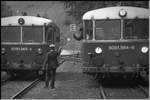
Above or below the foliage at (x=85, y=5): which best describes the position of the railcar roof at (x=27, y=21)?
below

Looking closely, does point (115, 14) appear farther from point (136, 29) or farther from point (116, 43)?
point (116, 43)

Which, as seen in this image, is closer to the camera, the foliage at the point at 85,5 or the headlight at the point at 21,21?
the headlight at the point at 21,21

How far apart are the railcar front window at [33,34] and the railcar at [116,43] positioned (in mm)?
2975

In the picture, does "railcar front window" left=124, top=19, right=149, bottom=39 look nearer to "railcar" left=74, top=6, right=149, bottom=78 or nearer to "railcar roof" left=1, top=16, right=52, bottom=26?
"railcar" left=74, top=6, right=149, bottom=78

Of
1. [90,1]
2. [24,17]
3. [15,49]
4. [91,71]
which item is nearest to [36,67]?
[15,49]

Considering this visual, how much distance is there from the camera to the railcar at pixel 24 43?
672 inches

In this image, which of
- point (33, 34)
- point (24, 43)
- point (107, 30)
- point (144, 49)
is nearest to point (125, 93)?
point (144, 49)

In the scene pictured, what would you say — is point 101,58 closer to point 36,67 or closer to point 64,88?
point 64,88

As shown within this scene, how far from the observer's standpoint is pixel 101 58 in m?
14.3

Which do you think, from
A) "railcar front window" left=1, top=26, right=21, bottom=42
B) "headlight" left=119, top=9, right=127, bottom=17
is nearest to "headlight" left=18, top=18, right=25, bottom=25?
"railcar front window" left=1, top=26, right=21, bottom=42

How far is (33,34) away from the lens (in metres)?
17.2

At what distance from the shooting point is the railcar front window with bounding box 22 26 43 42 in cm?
1717

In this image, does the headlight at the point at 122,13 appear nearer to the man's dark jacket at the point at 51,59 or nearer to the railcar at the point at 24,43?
the man's dark jacket at the point at 51,59

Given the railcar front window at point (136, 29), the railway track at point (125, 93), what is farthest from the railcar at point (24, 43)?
A: the railcar front window at point (136, 29)
